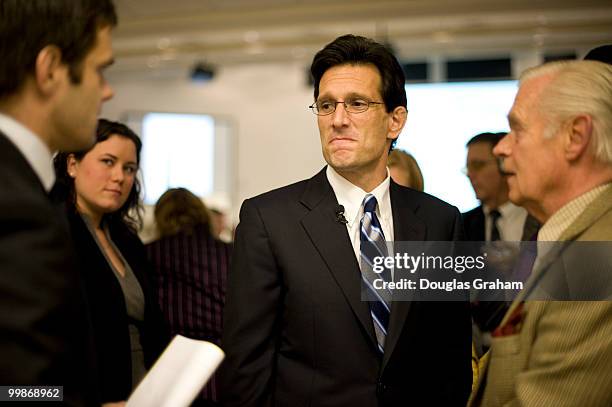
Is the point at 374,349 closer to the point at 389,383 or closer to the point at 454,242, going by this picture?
the point at 389,383

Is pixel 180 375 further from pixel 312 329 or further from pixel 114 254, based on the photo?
pixel 114 254

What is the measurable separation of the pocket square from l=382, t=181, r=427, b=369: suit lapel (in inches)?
10.7

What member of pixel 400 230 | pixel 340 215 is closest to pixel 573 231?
pixel 400 230

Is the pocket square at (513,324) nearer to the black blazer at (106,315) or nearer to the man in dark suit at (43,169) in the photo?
the man in dark suit at (43,169)

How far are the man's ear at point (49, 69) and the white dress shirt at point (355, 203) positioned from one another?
928 mm

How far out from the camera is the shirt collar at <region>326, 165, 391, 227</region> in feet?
5.60

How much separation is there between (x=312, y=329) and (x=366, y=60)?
31.9 inches

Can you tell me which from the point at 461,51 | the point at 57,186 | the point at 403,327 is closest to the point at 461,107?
the point at 461,51

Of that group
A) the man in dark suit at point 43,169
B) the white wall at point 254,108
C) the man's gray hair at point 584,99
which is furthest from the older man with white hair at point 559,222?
the white wall at point 254,108

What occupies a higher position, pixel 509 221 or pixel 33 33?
pixel 33 33

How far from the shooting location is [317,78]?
1854 millimetres

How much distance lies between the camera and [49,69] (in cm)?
93

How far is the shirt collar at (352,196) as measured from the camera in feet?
5.60

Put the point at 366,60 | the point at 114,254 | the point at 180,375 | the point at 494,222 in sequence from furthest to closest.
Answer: the point at 494,222, the point at 114,254, the point at 366,60, the point at 180,375
